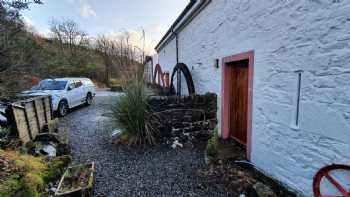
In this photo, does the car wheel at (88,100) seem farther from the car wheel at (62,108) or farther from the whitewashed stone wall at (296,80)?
the whitewashed stone wall at (296,80)

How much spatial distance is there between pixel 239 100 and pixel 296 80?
172cm

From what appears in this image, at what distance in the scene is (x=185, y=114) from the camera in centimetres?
471

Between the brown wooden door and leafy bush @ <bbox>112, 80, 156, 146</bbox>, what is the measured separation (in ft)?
6.68

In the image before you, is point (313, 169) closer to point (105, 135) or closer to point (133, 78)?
point (133, 78)

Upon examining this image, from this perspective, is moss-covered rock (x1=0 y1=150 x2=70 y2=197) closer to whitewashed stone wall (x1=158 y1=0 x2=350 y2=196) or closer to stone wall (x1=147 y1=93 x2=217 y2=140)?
stone wall (x1=147 y1=93 x2=217 y2=140)

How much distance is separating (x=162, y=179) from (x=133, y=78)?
110 inches

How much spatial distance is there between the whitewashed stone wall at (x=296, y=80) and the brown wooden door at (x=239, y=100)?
0.47 metres

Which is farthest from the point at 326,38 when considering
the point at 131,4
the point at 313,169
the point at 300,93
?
the point at 131,4

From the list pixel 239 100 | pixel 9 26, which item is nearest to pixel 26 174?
pixel 9 26

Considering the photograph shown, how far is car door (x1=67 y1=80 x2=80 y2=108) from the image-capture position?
8.23 metres

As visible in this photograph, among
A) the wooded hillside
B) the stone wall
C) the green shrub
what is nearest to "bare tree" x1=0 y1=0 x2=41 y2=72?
the wooded hillside

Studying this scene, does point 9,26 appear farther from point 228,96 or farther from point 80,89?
point 80,89

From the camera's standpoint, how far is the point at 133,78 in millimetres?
4887

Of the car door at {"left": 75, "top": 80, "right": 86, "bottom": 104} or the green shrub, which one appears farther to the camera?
the car door at {"left": 75, "top": 80, "right": 86, "bottom": 104}
